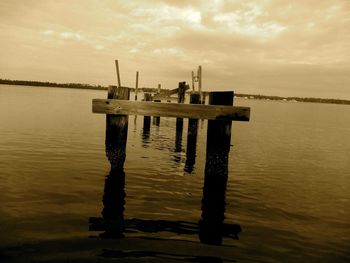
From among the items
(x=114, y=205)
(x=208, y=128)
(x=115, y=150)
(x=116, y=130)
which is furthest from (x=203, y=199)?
(x=116, y=130)

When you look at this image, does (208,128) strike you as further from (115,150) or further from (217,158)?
(115,150)

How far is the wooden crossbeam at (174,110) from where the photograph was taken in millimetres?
7008

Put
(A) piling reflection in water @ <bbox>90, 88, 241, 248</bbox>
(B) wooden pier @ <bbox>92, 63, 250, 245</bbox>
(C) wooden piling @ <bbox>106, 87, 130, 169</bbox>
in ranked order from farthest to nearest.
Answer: (C) wooden piling @ <bbox>106, 87, 130, 169</bbox>
(B) wooden pier @ <bbox>92, 63, 250, 245</bbox>
(A) piling reflection in water @ <bbox>90, 88, 241, 248</bbox>

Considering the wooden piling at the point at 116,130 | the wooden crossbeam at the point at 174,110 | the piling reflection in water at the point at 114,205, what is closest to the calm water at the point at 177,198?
the piling reflection in water at the point at 114,205

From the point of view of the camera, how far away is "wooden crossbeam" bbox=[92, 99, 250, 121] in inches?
276

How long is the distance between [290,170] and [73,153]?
27.0ft

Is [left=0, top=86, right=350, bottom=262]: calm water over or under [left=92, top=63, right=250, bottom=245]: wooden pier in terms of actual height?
under

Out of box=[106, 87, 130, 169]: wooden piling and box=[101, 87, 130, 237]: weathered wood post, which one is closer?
box=[101, 87, 130, 237]: weathered wood post

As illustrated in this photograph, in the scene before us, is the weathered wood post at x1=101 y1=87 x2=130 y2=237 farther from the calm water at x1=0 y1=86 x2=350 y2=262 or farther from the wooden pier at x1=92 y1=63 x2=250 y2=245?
the calm water at x1=0 y1=86 x2=350 y2=262

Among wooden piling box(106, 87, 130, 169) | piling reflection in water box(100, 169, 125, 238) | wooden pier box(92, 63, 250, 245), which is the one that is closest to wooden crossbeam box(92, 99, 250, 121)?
wooden pier box(92, 63, 250, 245)

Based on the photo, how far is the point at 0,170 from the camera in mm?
9055

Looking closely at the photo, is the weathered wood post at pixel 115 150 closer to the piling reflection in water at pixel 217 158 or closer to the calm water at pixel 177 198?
the calm water at pixel 177 198

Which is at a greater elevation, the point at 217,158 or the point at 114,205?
the point at 217,158

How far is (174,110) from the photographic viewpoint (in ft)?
23.6
